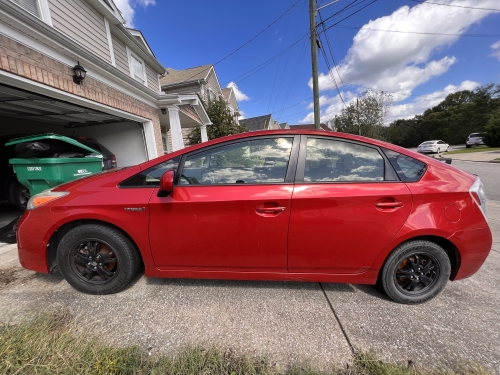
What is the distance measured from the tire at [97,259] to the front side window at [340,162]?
70.0 inches

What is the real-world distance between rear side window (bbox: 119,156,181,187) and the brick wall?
9.43ft

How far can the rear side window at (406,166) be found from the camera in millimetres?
1805

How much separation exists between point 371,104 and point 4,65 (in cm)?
3574

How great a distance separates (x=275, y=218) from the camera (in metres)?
1.76

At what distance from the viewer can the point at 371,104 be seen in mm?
30266

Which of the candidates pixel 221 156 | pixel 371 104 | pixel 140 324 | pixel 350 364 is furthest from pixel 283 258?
pixel 371 104

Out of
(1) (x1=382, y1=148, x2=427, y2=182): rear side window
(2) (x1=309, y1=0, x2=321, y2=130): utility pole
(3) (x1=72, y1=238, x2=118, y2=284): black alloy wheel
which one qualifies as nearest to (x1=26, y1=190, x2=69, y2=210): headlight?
(3) (x1=72, y1=238, x2=118, y2=284): black alloy wheel

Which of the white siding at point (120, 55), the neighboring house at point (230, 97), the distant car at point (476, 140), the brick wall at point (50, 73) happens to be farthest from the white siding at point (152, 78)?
the distant car at point (476, 140)

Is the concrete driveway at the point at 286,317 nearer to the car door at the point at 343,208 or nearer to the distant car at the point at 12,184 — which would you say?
the car door at the point at 343,208

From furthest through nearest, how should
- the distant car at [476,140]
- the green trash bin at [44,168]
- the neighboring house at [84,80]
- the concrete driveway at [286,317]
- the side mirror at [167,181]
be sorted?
the distant car at [476,140] < the green trash bin at [44,168] < the neighboring house at [84,80] < the side mirror at [167,181] < the concrete driveway at [286,317]

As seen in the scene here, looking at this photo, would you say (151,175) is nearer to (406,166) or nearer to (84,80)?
(406,166)

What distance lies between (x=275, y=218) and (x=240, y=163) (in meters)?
0.59

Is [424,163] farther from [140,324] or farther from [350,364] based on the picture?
[140,324]

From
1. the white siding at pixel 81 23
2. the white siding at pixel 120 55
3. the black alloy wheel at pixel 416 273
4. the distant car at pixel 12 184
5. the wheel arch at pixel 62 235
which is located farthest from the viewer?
the white siding at pixel 120 55
